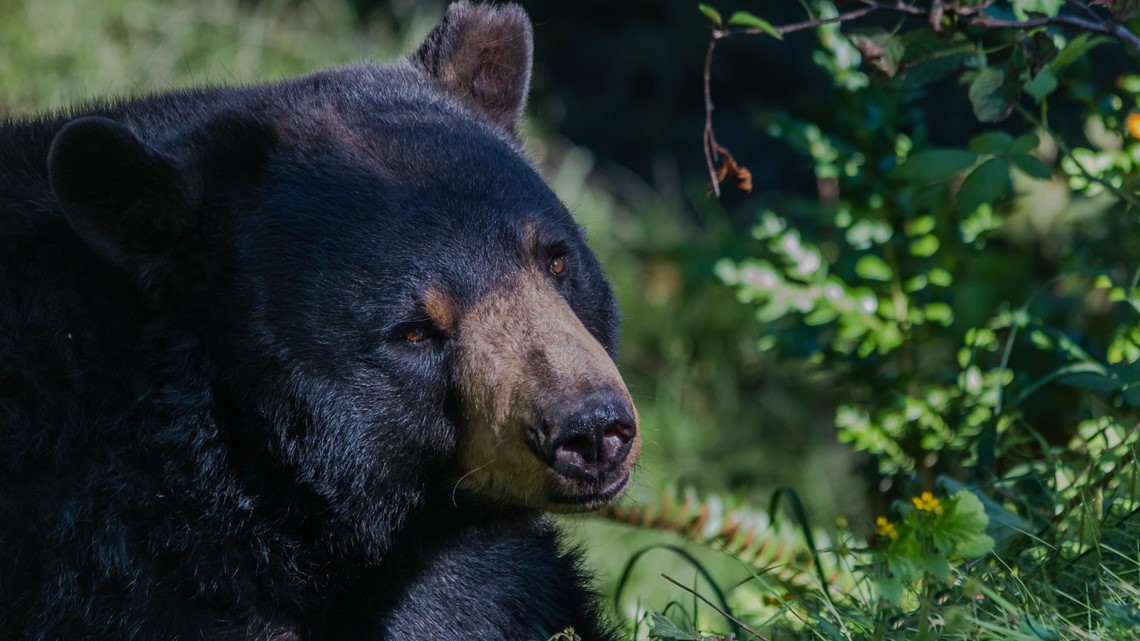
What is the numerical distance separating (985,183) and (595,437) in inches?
56.1

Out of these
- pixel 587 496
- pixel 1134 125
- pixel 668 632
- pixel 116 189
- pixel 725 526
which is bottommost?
pixel 725 526

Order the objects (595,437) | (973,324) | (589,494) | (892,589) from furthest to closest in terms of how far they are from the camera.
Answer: (973,324), (589,494), (595,437), (892,589)

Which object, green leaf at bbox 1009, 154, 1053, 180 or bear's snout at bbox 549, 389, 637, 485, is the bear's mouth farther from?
green leaf at bbox 1009, 154, 1053, 180

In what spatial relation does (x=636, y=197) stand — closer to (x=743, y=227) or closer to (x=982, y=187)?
(x=743, y=227)

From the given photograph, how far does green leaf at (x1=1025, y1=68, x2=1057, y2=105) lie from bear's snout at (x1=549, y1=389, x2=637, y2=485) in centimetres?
148

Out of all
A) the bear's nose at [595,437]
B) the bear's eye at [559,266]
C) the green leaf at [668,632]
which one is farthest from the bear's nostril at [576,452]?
the bear's eye at [559,266]

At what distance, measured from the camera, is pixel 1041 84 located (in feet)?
12.1

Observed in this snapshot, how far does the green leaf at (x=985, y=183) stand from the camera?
374 cm


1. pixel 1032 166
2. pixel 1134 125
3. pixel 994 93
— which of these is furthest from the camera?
pixel 1134 125

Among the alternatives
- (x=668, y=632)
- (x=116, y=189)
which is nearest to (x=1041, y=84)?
(x=668, y=632)

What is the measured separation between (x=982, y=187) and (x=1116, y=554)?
1.06m

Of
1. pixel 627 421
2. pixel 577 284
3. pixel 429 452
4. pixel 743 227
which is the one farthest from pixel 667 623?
pixel 743 227

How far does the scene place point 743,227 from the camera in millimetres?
9844

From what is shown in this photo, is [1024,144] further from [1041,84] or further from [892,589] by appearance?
[892,589]
